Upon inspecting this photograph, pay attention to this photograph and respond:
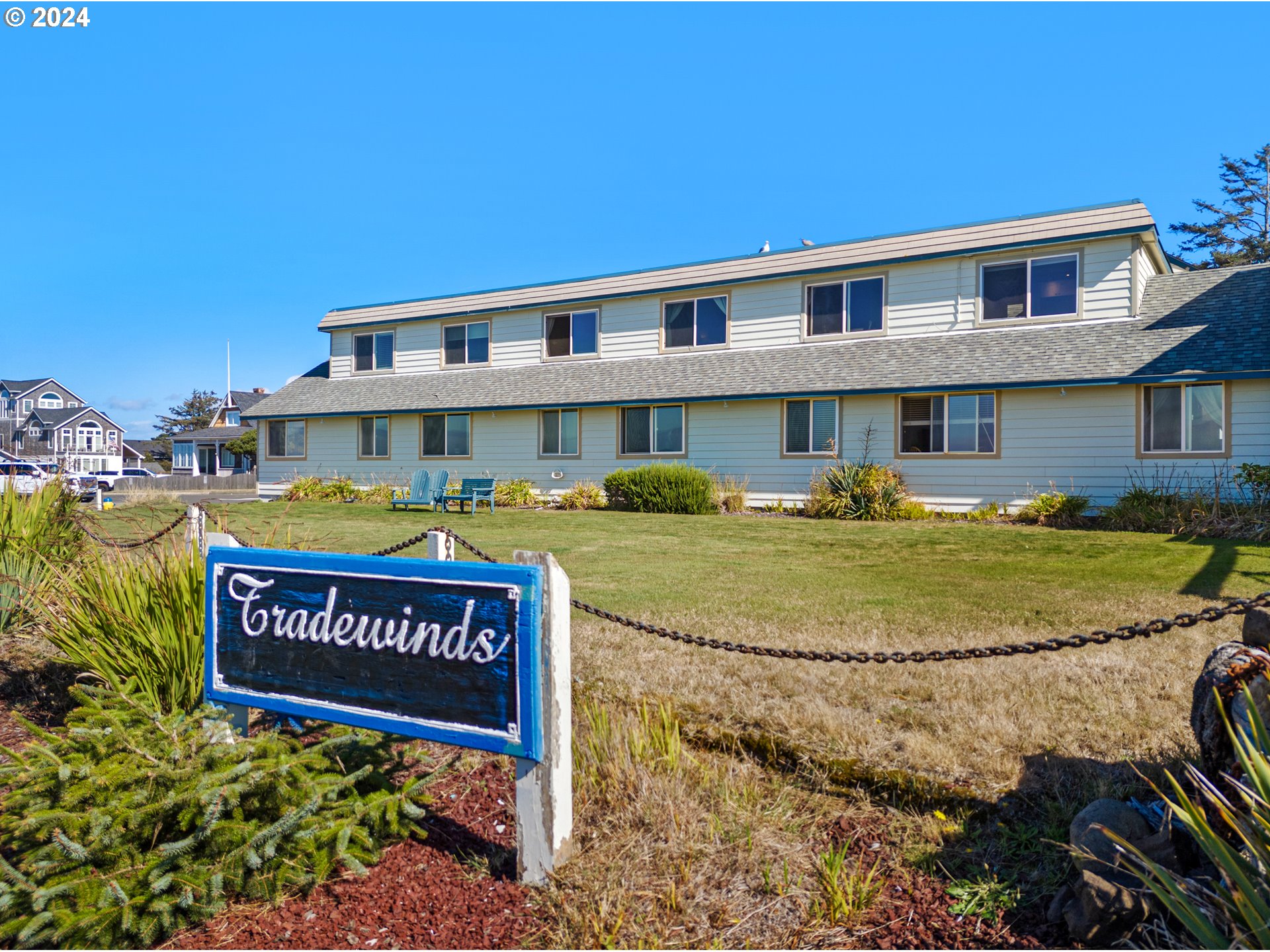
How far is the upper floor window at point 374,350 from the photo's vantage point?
92.4 feet

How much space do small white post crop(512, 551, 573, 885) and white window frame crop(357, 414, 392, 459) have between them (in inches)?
948

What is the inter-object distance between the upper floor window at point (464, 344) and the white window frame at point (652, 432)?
6154 mm

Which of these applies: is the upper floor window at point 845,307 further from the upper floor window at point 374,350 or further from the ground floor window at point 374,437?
the upper floor window at point 374,350

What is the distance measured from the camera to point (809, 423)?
19594mm

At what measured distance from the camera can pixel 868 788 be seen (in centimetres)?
367

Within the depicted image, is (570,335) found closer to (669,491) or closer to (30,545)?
(669,491)

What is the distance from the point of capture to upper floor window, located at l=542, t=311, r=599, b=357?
24406 mm

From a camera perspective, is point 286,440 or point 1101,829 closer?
point 1101,829

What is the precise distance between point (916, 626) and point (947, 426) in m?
12.6

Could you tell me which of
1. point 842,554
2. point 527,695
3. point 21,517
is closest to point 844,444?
point 842,554

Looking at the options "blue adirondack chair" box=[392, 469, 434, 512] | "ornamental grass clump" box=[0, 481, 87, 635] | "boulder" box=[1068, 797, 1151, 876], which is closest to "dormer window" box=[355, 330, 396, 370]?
"blue adirondack chair" box=[392, 469, 434, 512]

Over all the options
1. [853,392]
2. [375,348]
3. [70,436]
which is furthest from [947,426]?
[70,436]

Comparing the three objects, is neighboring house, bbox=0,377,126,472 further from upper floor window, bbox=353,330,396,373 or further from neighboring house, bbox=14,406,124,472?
upper floor window, bbox=353,330,396,373

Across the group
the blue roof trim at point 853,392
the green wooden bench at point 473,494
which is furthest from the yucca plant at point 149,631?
the blue roof trim at point 853,392
